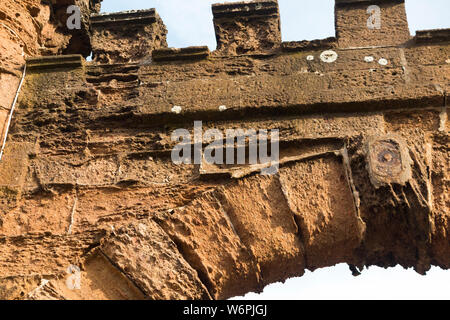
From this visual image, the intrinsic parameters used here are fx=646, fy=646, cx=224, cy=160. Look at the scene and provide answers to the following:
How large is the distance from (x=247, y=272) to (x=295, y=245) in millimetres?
281

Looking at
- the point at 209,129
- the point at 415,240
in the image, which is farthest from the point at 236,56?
the point at 415,240

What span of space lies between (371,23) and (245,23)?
84cm

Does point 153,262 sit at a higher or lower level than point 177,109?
lower

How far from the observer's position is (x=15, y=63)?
4.30 metres

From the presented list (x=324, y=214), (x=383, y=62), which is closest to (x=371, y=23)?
(x=383, y=62)

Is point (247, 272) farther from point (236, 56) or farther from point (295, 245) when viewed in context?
point (236, 56)

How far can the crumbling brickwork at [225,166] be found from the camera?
10.8 ft

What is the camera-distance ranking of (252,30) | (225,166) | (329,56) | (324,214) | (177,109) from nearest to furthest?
1. (324,214)
2. (225,166)
3. (177,109)
4. (329,56)
5. (252,30)

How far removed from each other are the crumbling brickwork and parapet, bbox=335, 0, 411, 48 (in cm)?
1

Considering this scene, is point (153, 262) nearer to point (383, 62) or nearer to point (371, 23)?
point (383, 62)

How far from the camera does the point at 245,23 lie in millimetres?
4410

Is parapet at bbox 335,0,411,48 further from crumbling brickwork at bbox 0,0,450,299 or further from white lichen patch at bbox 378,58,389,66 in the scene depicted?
white lichen patch at bbox 378,58,389,66

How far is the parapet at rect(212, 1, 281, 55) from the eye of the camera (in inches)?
170
